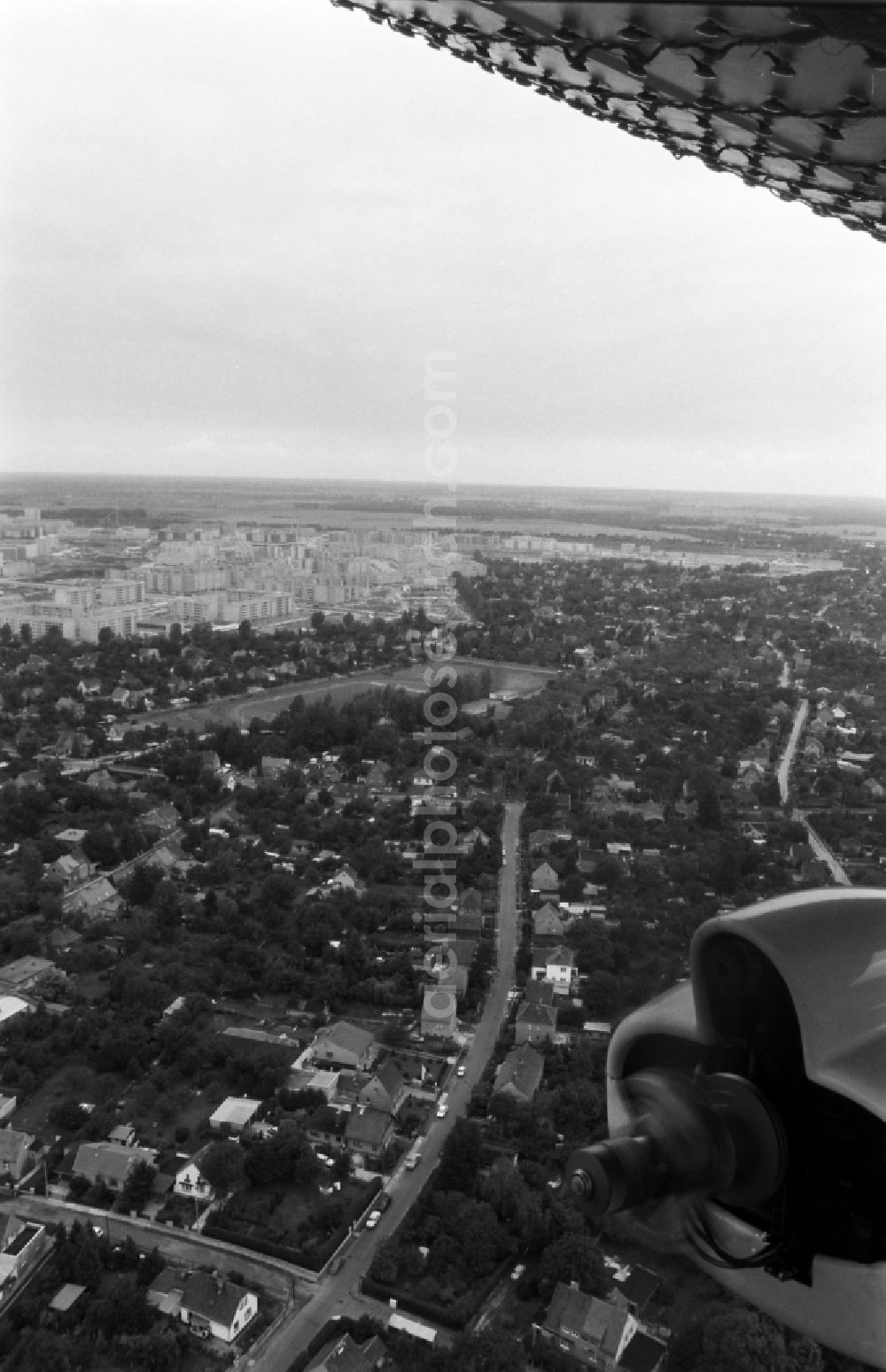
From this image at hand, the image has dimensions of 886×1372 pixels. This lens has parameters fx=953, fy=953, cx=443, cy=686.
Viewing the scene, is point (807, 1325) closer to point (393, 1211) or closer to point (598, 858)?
point (393, 1211)

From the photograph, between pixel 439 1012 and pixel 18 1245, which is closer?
pixel 18 1245

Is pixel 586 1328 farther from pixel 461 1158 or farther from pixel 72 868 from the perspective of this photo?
pixel 72 868

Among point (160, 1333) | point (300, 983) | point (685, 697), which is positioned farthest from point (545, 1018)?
point (685, 697)

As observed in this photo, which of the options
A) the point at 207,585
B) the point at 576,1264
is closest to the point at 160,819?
the point at 576,1264

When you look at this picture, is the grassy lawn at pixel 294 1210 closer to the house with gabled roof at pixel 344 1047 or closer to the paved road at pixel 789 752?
the house with gabled roof at pixel 344 1047

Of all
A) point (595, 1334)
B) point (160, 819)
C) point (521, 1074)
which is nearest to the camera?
point (595, 1334)

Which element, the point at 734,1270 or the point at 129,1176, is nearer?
the point at 734,1270
